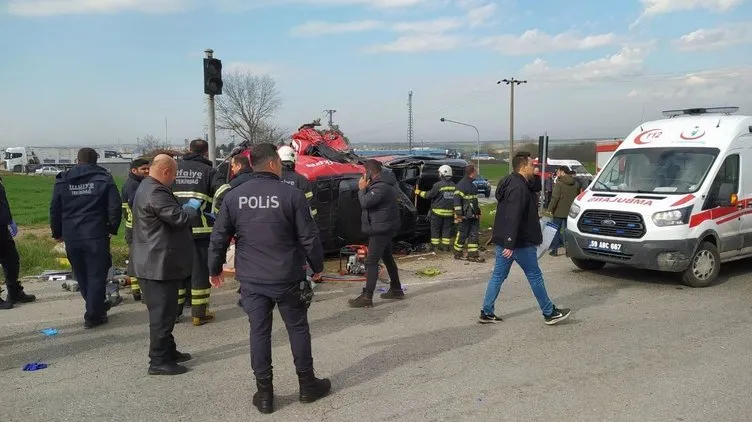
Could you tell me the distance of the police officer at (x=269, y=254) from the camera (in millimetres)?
4172

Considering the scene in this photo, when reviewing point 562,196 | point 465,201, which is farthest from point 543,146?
point 465,201

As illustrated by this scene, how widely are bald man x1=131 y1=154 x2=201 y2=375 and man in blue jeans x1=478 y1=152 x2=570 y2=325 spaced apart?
3151mm

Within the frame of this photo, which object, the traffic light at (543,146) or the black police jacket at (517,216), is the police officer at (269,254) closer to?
the black police jacket at (517,216)

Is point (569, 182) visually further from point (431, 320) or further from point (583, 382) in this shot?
point (583, 382)

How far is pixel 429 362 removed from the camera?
5266 mm

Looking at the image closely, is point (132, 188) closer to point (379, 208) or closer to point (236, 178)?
point (236, 178)

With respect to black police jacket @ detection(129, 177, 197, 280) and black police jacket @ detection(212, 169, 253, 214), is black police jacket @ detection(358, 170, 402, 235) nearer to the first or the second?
black police jacket @ detection(212, 169, 253, 214)

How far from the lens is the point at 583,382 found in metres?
4.77

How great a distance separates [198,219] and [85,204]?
1.24 m

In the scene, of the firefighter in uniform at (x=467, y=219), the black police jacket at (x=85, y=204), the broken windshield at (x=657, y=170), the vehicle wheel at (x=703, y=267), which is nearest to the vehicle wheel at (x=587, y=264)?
the broken windshield at (x=657, y=170)

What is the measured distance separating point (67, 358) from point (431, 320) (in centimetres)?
367

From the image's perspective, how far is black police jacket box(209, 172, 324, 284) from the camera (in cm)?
416

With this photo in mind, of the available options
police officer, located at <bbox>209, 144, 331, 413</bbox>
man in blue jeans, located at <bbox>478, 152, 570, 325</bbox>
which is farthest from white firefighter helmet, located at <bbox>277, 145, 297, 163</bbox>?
police officer, located at <bbox>209, 144, 331, 413</bbox>

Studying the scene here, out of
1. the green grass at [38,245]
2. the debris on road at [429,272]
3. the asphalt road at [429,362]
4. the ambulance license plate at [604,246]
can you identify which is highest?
the ambulance license plate at [604,246]
